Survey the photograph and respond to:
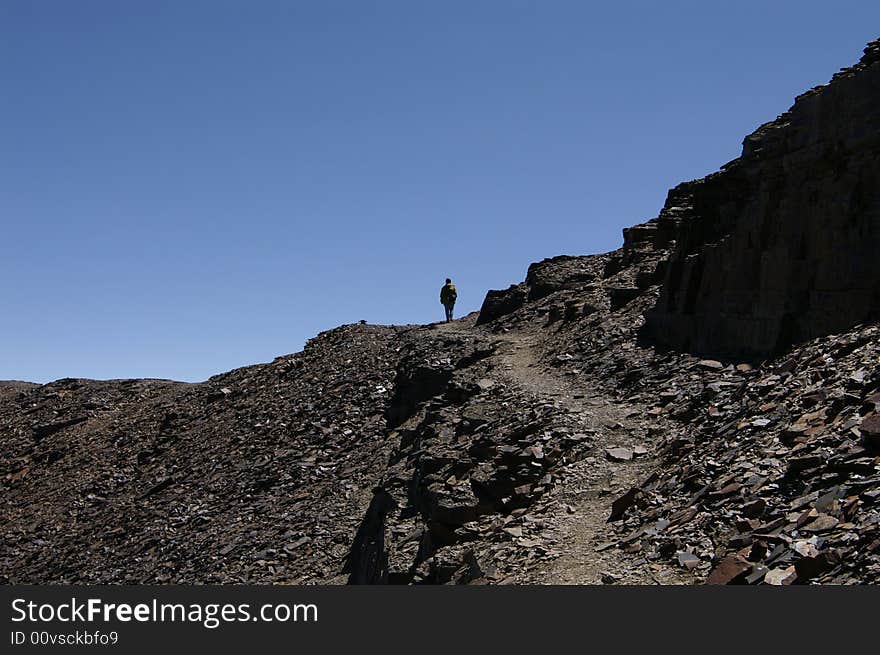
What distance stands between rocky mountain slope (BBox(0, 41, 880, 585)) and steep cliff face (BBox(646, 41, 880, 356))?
6cm

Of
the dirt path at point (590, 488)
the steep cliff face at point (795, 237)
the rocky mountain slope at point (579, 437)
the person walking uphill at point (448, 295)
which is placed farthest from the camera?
the person walking uphill at point (448, 295)

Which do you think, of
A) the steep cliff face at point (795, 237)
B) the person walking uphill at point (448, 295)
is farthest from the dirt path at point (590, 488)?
the person walking uphill at point (448, 295)

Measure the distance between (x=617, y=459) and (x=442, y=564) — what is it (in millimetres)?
4553

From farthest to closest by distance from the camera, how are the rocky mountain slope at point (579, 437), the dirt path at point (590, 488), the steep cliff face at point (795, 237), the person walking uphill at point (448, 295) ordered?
the person walking uphill at point (448, 295) < the steep cliff face at point (795, 237) < the rocky mountain slope at point (579, 437) < the dirt path at point (590, 488)

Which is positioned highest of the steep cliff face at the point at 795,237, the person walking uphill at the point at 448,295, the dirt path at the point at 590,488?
the person walking uphill at the point at 448,295

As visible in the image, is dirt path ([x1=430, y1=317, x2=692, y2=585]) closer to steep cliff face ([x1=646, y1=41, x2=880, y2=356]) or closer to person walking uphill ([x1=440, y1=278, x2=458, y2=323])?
steep cliff face ([x1=646, y1=41, x2=880, y2=356])

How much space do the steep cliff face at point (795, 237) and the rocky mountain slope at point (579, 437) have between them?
0.06 metres

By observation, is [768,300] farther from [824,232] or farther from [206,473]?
[206,473]

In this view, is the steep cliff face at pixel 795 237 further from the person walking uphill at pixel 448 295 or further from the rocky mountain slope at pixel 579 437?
the person walking uphill at pixel 448 295

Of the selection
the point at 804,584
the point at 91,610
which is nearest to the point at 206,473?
the point at 91,610

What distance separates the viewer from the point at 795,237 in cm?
2366

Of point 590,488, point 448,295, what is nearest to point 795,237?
point 590,488

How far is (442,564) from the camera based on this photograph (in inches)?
754

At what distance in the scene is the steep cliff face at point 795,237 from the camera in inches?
852
